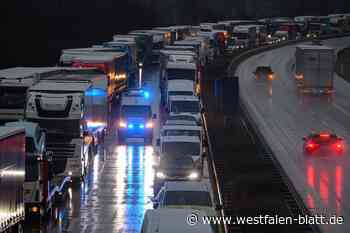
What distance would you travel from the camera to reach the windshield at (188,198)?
20484 mm

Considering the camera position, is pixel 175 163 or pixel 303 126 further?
pixel 303 126

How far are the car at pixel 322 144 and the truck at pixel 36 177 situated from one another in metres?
16.0

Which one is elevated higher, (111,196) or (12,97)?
(12,97)

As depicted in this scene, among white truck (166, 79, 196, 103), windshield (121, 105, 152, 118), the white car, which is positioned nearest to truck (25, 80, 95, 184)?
the white car

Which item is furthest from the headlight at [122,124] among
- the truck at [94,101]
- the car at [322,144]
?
the car at [322,144]

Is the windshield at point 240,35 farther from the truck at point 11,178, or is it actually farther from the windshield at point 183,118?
the truck at point 11,178

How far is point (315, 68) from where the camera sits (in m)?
62.0

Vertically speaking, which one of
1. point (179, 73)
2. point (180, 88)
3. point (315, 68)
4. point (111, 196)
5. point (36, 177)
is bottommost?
point (315, 68)

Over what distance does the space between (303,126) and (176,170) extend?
19.9 m

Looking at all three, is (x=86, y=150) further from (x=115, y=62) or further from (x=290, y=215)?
(x=115, y=62)

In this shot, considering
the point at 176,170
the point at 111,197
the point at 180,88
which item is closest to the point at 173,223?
the point at 176,170

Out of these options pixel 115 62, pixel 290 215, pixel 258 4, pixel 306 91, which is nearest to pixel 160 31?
pixel 306 91

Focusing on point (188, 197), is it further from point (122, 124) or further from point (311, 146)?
point (122, 124)

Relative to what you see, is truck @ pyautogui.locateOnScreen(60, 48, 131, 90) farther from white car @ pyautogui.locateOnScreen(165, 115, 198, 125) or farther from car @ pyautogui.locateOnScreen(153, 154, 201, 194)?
car @ pyautogui.locateOnScreen(153, 154, 201, 194)
